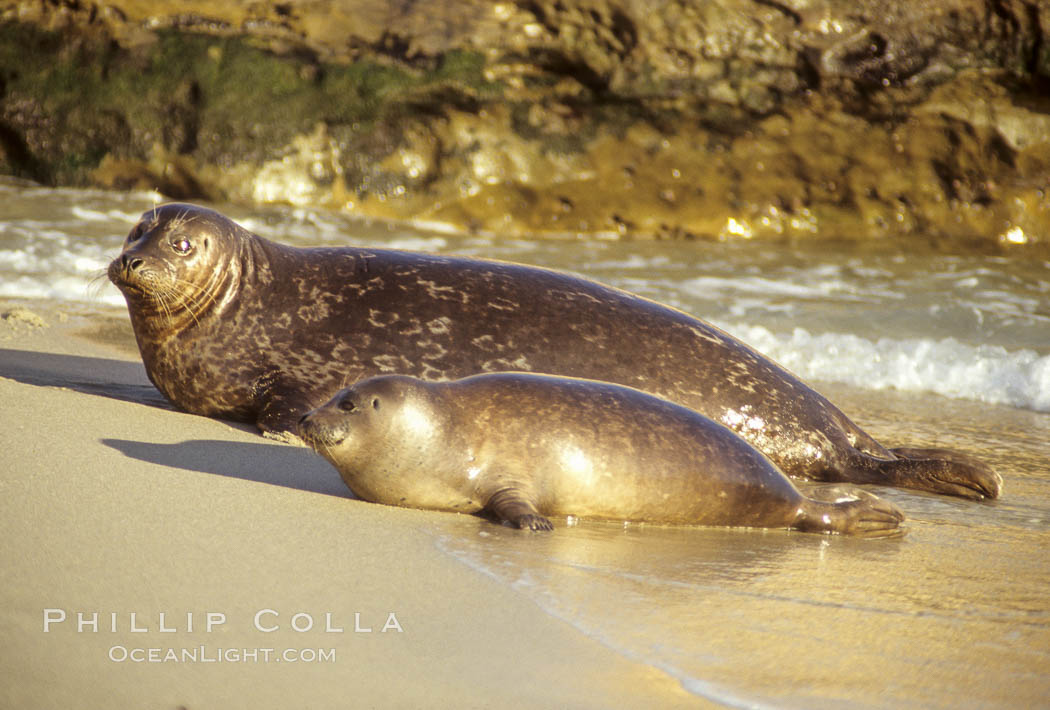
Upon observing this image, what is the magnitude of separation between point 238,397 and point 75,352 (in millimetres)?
1309

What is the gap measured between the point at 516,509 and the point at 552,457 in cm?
26

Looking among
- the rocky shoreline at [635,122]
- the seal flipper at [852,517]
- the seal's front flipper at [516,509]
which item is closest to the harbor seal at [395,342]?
the seal flipper at [852,517]

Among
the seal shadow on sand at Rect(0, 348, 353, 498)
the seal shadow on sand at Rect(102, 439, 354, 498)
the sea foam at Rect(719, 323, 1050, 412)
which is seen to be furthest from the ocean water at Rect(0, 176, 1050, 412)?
the seal shadow on sand at Rect(102, 439, 354, 498)

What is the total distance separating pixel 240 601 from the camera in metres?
2.61

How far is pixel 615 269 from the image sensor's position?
8.90m

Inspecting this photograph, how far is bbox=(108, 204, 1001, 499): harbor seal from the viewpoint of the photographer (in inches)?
187

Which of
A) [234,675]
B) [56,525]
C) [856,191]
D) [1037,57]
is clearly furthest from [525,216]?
[234,675]

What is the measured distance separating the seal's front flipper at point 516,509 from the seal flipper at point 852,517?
36.4 inches

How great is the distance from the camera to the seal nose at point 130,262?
4595mm

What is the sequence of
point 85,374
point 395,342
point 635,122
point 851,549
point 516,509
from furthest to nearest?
point 635,122
point 85,374
point 395,342
point 851,549
point 516,509

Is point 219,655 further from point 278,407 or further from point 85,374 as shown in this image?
point 85,374

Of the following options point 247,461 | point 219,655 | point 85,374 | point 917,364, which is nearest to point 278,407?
point 247,461

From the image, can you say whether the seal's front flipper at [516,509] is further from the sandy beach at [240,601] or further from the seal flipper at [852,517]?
the seal flipper at [852,517]

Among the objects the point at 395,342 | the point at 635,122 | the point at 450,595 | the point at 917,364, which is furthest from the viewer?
the point at 635,122
